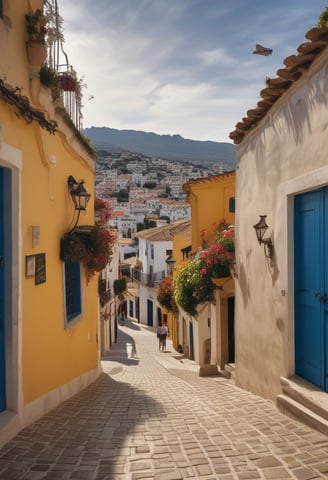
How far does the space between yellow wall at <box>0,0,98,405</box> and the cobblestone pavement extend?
2.32 ft

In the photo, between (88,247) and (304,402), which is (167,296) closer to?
(88,247)

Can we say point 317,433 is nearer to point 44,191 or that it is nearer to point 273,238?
point 273,238

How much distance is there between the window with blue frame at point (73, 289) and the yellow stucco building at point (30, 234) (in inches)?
18.2

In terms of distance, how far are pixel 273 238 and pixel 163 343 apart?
57.3ft

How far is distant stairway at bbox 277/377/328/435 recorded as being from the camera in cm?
430

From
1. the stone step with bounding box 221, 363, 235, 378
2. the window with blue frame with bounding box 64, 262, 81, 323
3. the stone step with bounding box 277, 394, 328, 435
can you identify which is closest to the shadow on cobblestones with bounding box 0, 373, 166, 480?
the stone step with bounding box 277, 394, 328, 435

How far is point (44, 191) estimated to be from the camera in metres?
6.07

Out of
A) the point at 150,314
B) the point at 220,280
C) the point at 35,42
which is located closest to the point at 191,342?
the point at 220,280

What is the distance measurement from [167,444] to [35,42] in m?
4.34

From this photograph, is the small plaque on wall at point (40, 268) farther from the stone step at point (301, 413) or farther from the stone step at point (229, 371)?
the stone step at point (229, 371)

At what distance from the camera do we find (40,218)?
5.93m

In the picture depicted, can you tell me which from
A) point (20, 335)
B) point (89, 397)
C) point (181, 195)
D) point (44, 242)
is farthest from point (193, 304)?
point (181, 195)

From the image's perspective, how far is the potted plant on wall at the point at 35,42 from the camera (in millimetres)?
5176

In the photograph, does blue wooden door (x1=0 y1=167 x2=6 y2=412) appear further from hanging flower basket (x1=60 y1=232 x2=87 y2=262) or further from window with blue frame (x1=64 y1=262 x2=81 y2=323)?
window with blue frame (x1=64 y1=262 x2=81 y2=323)
